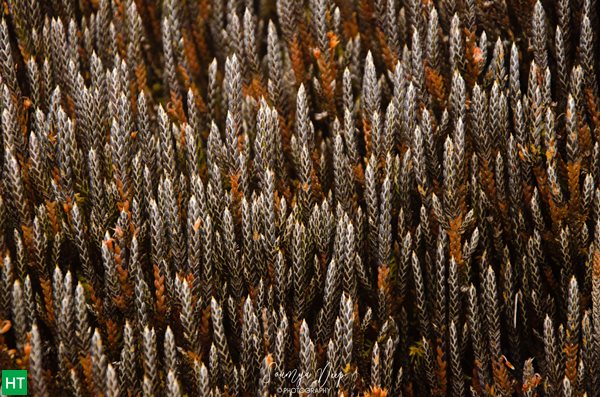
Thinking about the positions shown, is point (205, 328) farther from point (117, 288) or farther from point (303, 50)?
point (303, 50)

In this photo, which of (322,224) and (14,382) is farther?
(322,224)

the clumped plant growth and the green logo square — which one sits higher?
the clumped plant growth

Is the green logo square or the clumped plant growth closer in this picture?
the green logo square

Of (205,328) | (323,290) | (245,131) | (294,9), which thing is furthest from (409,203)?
(294,9)

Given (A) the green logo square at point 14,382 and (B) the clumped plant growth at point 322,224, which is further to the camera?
(B) the clumped plant growth at point 322,224

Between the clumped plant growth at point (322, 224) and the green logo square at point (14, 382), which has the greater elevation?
the clumped plant growth at point (322, 224)

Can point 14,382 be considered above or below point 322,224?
below
